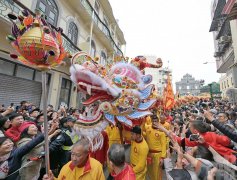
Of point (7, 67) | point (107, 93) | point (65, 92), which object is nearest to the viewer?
point (107, 93)

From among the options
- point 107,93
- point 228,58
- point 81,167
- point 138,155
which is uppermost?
point 228,58

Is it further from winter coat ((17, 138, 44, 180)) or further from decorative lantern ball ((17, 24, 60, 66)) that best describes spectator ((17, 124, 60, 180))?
decorative lantern ball ((17, 24, 60, 66))

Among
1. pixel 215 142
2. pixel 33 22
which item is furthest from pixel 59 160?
pixel 215 142

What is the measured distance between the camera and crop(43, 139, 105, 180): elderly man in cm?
190

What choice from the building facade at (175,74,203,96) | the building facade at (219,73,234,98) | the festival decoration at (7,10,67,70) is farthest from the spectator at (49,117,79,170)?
the building facade at (175,74,203,96)

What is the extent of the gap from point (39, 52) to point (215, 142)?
2866 millimetres

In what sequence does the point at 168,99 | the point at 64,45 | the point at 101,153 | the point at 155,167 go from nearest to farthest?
the point at 101,153 < the point at 155,167 < the point at 64,45 < the point at 168,99

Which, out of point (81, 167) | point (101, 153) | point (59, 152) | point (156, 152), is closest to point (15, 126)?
point (59, 152)

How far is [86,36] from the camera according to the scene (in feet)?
43.3

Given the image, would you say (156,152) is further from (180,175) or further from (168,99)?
(168,99)

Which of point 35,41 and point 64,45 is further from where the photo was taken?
point 64,45

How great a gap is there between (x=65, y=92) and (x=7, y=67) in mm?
4352

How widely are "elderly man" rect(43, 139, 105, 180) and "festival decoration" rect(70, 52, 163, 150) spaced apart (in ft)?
3.22

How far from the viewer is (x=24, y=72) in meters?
7.86
